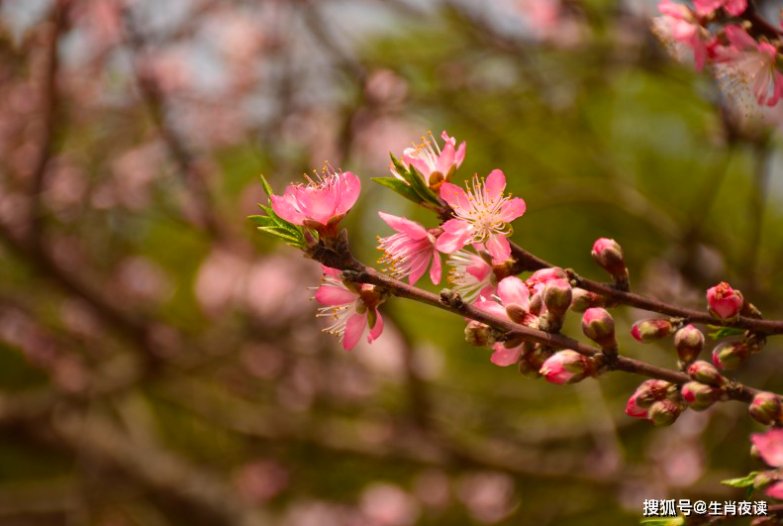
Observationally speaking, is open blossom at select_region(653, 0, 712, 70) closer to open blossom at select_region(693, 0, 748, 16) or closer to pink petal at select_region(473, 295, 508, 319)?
open blossom at select_region(693, 0, 748, 16)

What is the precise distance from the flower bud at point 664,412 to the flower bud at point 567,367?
98 millimetres

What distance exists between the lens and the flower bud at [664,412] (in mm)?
1022

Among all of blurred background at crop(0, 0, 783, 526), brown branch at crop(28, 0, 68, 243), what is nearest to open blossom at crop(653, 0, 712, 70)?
blurred background at crop(0, 0, 783, 526)

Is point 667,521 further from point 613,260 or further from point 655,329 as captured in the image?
point 613,260

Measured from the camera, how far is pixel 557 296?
101 cm

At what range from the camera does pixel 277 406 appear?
13.5 feet

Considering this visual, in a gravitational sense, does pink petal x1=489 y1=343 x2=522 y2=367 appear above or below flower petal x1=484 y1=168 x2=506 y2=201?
below

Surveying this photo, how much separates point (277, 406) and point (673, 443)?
2.00 metres

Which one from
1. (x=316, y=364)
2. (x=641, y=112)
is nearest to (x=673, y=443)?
(x=316, y=364)

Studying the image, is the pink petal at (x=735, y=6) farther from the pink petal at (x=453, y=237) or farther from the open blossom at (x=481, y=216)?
the pink petal at (x=453, y=237)

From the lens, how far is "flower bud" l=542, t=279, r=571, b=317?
3.32 ft

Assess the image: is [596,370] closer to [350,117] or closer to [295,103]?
[350,117]

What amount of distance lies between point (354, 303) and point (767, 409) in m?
0.56

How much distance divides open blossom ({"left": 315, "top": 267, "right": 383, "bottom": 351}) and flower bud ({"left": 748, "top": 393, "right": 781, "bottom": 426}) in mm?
502
